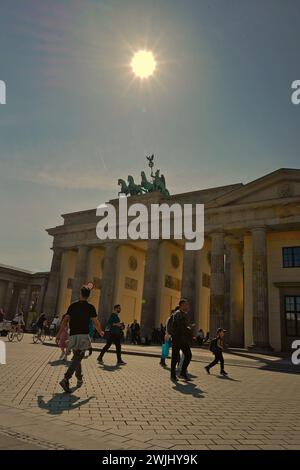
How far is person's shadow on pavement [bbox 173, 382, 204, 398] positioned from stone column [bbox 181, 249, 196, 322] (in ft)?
71.5

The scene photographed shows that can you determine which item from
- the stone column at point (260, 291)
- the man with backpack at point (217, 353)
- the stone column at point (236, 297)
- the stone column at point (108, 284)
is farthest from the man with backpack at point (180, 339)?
the stone column at point (108, 284)

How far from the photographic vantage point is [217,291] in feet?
93.0

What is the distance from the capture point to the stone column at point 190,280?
101 feet

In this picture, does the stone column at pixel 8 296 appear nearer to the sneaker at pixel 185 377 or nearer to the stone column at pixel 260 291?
the stone column at pixel 260 291

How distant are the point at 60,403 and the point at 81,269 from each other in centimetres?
3464

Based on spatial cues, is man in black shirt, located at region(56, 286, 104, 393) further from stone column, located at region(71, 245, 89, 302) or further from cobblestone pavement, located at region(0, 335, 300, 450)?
stone column, located at region(71, 245, 89, 302)

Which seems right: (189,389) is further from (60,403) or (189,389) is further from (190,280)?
(190,280)

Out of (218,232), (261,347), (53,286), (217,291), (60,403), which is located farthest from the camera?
(53,286)

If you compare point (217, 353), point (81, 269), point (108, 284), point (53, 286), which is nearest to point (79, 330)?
point (217, 353)

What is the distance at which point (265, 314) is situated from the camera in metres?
26.1

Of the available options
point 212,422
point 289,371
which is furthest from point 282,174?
point 212,422

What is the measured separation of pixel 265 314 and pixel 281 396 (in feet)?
61.9

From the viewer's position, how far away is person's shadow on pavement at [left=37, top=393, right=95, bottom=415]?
5289 millimetres
